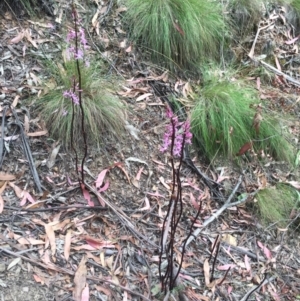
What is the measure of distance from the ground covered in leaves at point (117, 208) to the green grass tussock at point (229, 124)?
0.12 metres


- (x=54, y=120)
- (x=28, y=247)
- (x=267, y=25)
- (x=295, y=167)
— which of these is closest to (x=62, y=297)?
(x=28, y=247)

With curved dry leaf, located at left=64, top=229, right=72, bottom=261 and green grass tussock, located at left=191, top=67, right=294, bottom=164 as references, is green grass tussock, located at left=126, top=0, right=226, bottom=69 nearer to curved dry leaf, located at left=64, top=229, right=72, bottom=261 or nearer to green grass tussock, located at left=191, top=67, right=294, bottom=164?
green grass tussock, located at left=191, top=67, right=294, bottom=164

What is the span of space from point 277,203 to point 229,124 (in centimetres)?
64

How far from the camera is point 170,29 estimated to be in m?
3.69

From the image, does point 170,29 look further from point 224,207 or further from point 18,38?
point 224,207

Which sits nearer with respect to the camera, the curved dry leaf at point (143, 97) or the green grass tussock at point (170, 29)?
the curved dry leaf at point (143, 97)

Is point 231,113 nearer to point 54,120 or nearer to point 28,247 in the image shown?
point 54,120

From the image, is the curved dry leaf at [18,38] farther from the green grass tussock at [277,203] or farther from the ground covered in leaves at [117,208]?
the green grass tussock at [277,203]

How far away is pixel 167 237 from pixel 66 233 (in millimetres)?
557

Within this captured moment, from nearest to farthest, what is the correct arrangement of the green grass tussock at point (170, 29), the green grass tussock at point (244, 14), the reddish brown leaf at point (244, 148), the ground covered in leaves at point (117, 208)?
1. the ground covered in leaves at point (117, 208)
2. the reddish brown leaf at point (244, 148)
3. the green grass tussock at point (170, 29)
4. the green grass tussock at point (244, 14)

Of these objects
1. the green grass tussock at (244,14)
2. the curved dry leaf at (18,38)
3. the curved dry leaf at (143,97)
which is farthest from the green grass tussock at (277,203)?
the curved dry leaf at (18,38)

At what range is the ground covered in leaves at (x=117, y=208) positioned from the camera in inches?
92.7

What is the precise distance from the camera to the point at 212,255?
2750mm

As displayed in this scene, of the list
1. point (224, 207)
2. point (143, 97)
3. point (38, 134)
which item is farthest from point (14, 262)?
point (143, 97)
